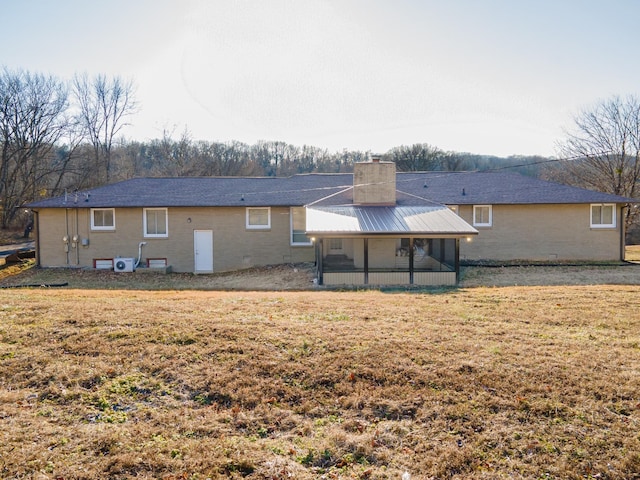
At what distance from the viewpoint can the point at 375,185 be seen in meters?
19.4

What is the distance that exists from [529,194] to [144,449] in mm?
21393

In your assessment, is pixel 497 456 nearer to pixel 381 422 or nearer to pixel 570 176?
pixel 381 422

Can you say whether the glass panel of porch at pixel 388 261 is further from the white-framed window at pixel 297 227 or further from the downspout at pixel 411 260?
the white-framed window at pixel 297 227

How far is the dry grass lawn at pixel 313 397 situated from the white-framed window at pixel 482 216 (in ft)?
42.4

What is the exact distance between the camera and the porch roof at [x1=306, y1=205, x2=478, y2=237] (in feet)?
50.4

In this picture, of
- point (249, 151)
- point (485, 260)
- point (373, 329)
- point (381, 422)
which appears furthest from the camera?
point (249, 151)

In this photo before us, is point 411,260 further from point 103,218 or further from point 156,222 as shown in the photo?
point 103,218

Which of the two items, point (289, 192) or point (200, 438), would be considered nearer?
point (200, 438)

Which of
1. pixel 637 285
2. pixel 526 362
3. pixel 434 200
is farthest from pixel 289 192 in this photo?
pixel 526 362

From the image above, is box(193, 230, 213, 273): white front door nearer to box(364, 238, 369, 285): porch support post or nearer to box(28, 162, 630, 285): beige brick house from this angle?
box(28, 162, 630, 285): beige brick house

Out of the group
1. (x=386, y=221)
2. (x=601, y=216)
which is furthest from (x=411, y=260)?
(x=601, y=216)

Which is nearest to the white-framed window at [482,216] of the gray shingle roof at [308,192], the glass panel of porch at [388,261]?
the gray shingle roof at [308,192]

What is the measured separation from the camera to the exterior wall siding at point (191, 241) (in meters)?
20.8

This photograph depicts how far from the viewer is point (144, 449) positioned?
4203 millimetres
